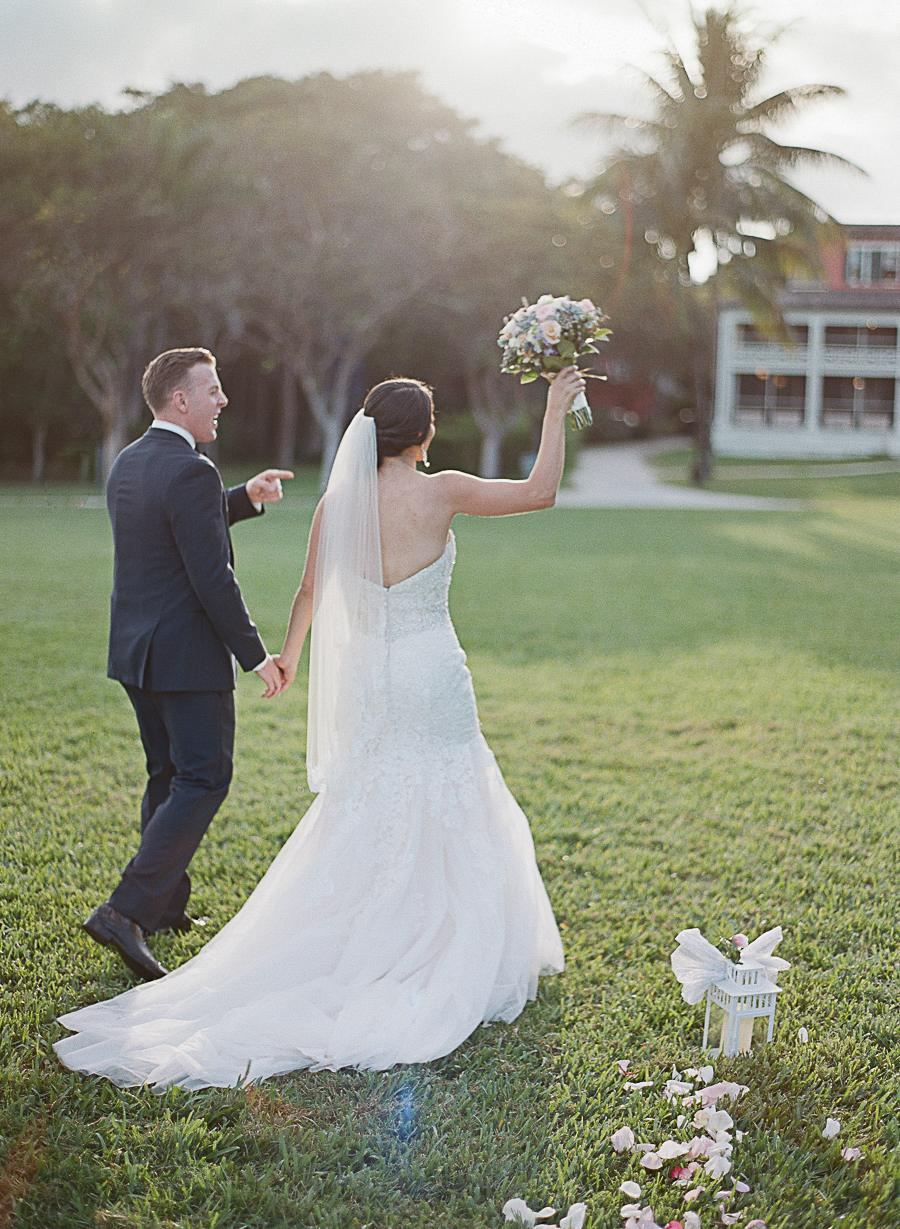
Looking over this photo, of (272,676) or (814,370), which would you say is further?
(814,370)

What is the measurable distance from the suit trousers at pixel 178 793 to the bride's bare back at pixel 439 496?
0.73 metres

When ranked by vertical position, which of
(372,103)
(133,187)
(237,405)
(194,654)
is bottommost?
(194,654)

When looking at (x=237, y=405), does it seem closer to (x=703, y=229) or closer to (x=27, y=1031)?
(x=703, y=229)

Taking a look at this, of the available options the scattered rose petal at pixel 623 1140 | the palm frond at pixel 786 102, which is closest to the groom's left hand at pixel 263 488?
the scattered rose petal at pixel 623 1140

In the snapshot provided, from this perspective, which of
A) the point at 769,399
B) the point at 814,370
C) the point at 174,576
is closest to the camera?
the point at 174,576

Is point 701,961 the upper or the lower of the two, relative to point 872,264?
lower

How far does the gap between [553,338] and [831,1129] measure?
2559 mm

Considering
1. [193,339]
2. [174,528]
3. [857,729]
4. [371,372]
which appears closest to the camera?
[174,528]

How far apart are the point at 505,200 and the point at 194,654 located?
28.5 meters

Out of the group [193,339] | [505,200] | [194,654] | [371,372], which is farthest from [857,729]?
[371,372]

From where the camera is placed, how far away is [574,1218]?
2514mm

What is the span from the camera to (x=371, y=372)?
41688mm

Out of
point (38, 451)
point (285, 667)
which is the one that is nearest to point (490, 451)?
point (38, 451)

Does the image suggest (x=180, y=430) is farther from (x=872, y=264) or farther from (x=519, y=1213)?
(x=872, y=264)
